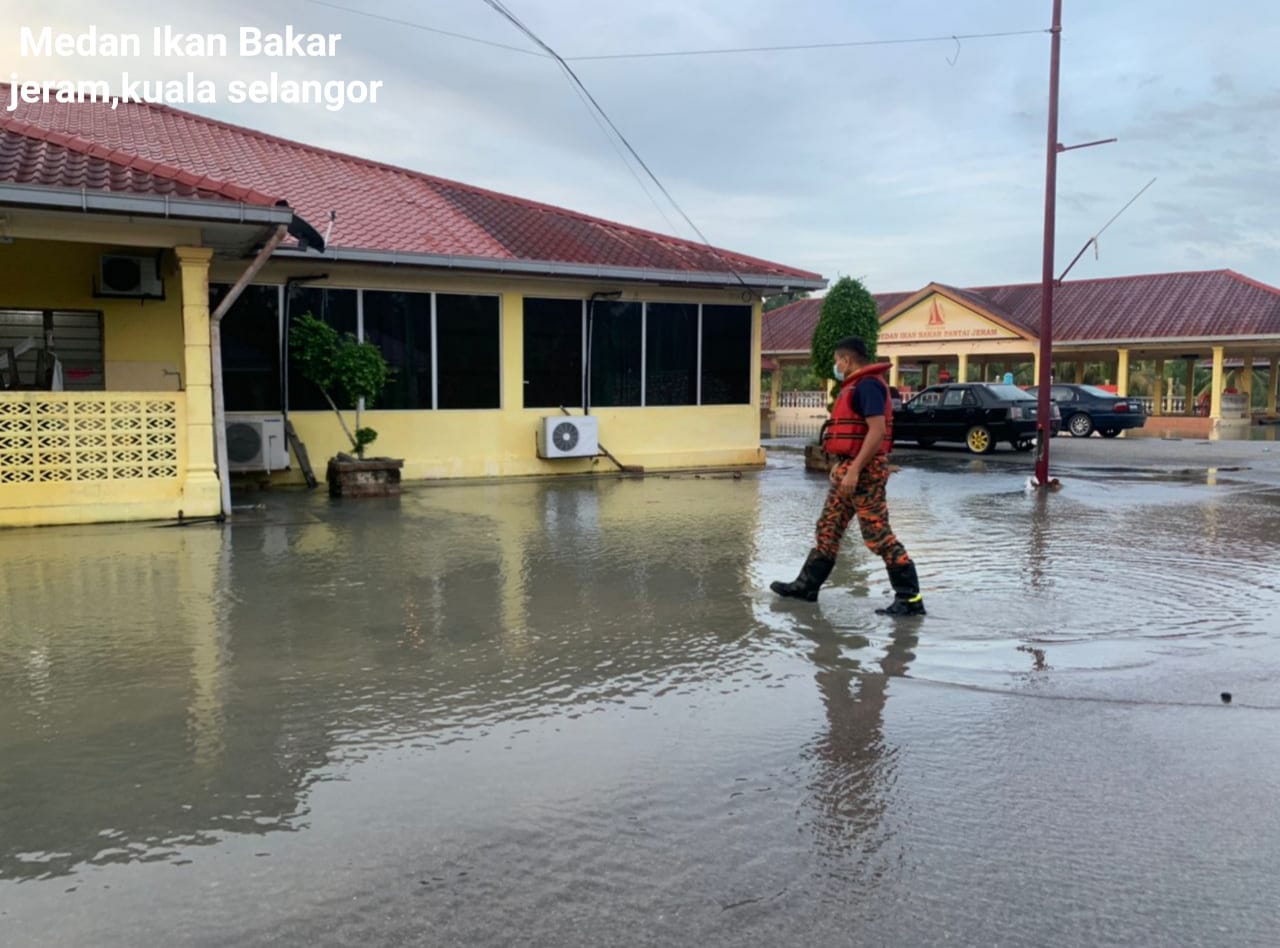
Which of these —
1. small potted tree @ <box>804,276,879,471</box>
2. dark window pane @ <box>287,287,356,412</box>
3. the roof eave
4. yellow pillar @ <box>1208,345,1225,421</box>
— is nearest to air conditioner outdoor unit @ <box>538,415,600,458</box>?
the roof eave

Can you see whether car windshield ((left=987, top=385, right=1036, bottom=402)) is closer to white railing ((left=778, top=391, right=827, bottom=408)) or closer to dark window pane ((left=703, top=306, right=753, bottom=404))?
dark window pane ((left=703, top=306, right=753, bottom=404))

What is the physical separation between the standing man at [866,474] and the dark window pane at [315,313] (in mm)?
8588

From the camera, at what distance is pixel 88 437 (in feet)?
31.8

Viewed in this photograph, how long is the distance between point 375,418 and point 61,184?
5.57 metres

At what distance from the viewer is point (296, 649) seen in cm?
536

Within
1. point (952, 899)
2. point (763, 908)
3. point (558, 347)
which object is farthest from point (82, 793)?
point (558, 347)

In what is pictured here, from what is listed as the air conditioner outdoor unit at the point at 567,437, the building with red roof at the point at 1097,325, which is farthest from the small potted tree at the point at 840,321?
the building with red roof at the point at 1097,325

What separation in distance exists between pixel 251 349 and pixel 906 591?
974cm

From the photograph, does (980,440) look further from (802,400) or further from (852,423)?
(802,400)

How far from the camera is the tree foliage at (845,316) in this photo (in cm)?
1580

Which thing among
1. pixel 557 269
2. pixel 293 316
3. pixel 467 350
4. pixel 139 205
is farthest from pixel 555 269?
pixel 139 205

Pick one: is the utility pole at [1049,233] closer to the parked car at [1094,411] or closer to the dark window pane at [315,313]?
the dark window pane at [315,313]

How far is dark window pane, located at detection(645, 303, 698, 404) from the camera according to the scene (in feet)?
52.2

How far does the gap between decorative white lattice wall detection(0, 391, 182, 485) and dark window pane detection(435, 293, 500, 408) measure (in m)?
4.63
